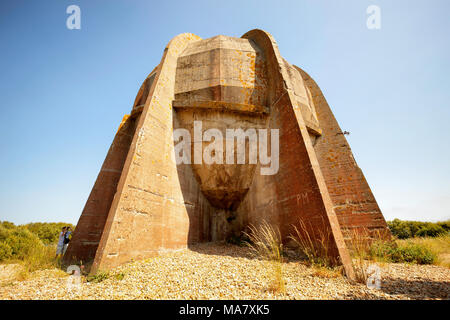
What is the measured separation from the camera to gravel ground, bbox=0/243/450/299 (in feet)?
10.6

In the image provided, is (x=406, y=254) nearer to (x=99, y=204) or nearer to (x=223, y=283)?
(x=223, y=283)

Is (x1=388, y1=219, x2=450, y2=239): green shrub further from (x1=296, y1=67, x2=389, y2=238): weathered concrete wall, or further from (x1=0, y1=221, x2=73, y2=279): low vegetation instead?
(x1=0, y1=221, x2=73, y2=279): low vegetation

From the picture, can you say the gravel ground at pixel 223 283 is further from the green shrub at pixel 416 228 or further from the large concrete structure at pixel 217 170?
the green shrub at pixel 416 228

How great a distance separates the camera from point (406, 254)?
227 inches

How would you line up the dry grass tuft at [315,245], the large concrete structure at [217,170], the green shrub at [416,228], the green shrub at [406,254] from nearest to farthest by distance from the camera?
1. the dry grass tuft at [315,245]
2. the large concrete structure at [217,170]
3. the green shrub at [406,254]
4. the green shrub at [416,228]

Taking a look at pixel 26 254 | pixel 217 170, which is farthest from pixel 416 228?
pixel 26 254

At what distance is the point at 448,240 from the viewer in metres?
6.96

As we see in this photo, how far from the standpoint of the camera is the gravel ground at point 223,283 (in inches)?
127

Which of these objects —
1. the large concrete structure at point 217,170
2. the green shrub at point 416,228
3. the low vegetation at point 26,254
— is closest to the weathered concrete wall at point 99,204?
the large concrete structure at point 217,170

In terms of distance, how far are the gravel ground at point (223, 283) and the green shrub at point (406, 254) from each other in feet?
1.83

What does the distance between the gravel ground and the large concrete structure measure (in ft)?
3.05

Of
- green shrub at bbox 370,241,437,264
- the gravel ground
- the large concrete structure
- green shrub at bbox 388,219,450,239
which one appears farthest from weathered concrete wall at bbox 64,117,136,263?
green shrub at bbox 388,219,450,239

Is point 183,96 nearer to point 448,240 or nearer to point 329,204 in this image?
point 329,204

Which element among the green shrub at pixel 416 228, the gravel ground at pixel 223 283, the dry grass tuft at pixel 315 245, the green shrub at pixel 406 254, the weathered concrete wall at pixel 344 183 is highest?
the weathered concrete wall at pixel 344 183
